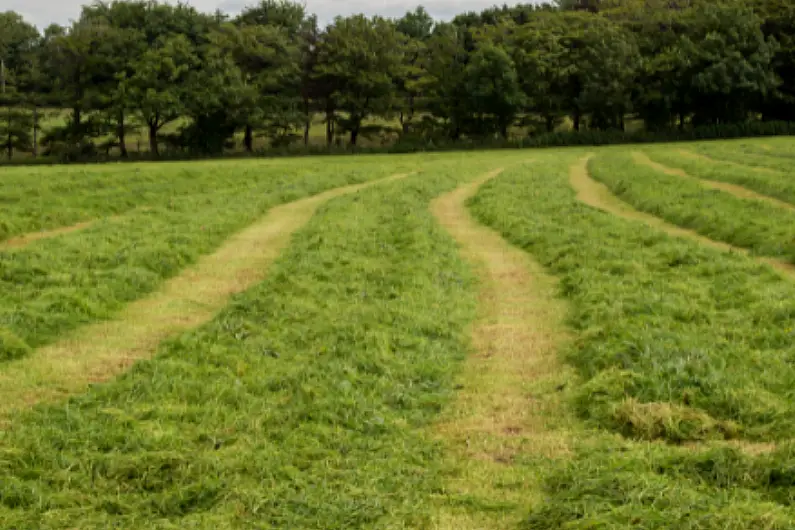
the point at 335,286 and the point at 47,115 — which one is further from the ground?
the point at 47,115

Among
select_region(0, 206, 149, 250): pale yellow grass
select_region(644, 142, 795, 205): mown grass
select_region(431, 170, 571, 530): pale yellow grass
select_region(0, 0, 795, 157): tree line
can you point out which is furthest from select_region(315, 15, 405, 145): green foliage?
select_region(431, 170, 571, 530): pale yellow grass

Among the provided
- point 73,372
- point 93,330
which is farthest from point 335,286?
point 73,372

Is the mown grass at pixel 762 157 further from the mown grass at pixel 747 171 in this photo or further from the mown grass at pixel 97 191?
the mown grass at pixel 97 191

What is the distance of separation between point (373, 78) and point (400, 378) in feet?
229

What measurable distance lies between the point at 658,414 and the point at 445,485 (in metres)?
2.41

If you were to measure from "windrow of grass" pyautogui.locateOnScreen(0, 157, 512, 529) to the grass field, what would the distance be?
3cm

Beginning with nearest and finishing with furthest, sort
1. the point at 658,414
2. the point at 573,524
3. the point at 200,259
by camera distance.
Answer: the point at 573,524 → the point at 658,414 → the point at 200,259

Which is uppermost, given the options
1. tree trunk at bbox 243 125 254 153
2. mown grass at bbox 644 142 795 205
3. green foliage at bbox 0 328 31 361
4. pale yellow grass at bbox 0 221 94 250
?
tree trunk at bbox 243 125 254 153

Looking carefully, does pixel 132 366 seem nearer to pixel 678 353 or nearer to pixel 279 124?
pixel 678 353

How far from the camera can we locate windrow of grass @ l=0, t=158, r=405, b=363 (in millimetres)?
12289

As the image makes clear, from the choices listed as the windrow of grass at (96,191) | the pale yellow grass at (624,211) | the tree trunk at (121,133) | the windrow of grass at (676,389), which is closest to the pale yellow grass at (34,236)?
the windrow of grass at (96,191)

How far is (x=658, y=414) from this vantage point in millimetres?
7805

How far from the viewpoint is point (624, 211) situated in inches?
1085

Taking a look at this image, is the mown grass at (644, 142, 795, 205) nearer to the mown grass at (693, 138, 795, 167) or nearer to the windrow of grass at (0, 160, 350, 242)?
the mown grass at (693, 138, 795, 167)
